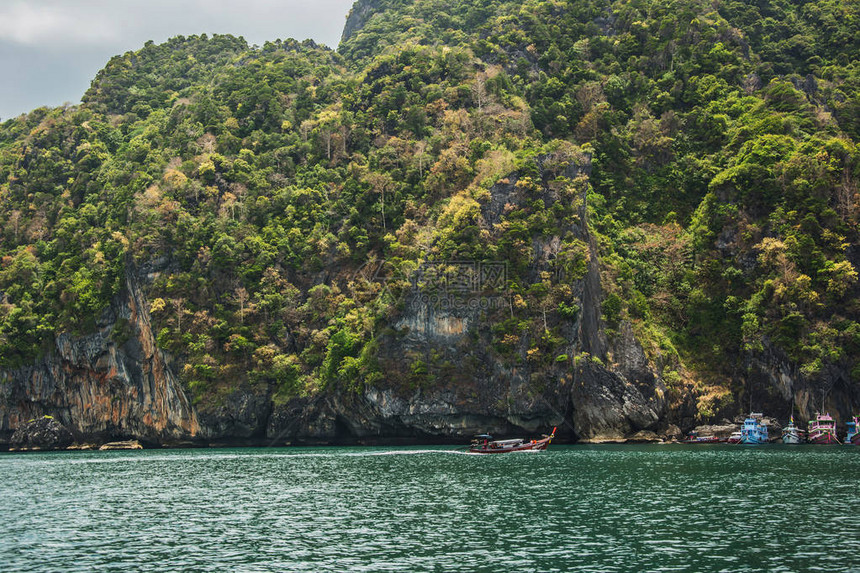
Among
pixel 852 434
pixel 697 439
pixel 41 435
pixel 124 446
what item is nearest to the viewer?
pixel 852 434

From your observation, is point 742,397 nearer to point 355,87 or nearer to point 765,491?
point 765,491

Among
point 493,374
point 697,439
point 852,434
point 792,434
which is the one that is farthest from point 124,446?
point 852,434

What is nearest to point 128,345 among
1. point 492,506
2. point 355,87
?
point 355,87

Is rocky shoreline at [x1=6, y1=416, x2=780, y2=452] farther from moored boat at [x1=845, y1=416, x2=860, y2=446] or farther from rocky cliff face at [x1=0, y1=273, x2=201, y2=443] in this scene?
moored boat at [x1=845, y1=416, x2=860, y2=446]

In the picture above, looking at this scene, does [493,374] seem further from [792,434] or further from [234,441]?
[234,441]

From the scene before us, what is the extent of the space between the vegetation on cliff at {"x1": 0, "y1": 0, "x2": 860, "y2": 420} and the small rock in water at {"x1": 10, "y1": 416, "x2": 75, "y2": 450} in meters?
6.55

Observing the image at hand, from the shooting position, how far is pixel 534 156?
65.2m

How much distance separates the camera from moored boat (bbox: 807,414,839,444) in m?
53.1

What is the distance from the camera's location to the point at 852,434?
52.7 meters

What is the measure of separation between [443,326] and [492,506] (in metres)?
32.7

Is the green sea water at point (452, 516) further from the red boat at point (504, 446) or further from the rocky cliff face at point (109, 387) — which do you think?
the rocky cliff face at point (109, 387)

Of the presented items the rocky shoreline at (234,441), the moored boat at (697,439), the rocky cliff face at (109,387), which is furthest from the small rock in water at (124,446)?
the moored boat at (697,439)

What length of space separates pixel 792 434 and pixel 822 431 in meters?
2.07

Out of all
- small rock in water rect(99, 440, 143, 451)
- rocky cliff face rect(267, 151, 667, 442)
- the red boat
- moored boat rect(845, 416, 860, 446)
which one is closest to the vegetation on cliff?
rocky cliff face rect(267, 151, 667, 442)
